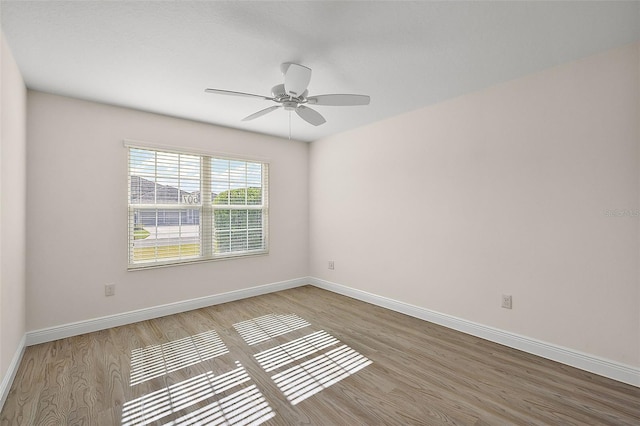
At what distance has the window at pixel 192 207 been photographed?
3498 millimetres

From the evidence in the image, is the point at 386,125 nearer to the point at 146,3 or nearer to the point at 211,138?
the point at 211,138

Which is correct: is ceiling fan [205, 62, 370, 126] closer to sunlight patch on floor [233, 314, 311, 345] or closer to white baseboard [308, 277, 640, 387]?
sunlight patch on floor [233, 314, 311, 345]

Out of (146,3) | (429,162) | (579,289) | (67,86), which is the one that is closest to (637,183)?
(579,289)

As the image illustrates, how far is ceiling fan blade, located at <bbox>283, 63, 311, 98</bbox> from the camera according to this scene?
2.03 metres

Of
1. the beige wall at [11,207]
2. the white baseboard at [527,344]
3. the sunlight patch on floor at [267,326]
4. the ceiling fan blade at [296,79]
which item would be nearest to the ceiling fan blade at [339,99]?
the ceiling fan blade at [296,79]

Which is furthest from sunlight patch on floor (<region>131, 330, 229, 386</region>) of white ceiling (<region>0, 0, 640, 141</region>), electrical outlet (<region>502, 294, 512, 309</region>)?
electrical outlet (<region>502, 294, 512, 309</region>)

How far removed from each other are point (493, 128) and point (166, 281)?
4.00 meters

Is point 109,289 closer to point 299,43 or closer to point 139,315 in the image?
point 139,315

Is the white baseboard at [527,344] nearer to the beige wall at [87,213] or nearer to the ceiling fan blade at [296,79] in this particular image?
the beige wall at [87,213]

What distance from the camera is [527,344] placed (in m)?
2.64

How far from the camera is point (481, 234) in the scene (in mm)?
2986

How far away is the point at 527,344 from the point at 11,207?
434 cm

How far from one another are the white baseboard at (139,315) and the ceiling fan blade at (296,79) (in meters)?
2.92

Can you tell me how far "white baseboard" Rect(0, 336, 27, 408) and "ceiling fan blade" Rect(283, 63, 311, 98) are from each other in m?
2.78
